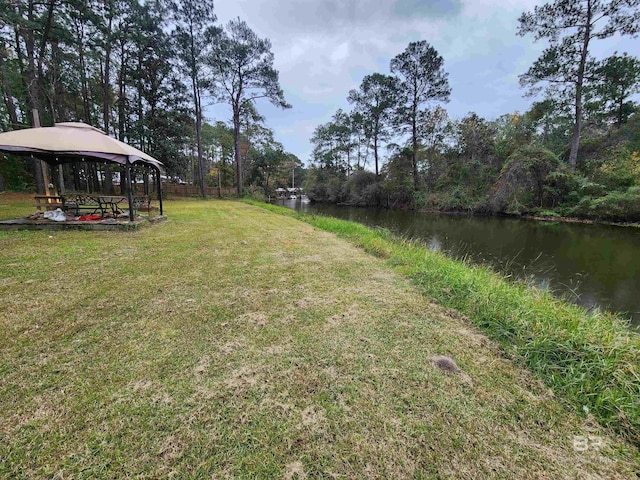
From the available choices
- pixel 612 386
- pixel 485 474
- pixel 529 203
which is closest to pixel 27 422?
pixel 485 474

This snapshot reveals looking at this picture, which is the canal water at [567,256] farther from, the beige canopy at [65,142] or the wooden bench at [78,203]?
the wooden bench at [78,203]

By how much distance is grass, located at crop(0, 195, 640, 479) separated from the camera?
1238 mm

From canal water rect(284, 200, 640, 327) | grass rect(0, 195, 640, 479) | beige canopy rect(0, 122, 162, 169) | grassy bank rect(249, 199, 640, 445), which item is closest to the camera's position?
grass rect(0, 195, 640, 479)

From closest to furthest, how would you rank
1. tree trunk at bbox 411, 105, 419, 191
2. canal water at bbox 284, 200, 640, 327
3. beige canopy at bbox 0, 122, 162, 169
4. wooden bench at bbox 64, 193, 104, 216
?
1. canal water at bbox 284, 200, 640, 327
2. beige canopy at bbox 0, 122, 162, 169
3. wooden bench at bbox 64, 193, 104, 216
4. tree trunk at bbox 411, 105, 419, 191

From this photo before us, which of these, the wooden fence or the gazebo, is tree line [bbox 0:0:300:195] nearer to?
the wooden fence

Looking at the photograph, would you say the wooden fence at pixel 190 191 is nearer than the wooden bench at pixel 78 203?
No

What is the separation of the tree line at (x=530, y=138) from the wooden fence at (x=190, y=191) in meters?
13.1

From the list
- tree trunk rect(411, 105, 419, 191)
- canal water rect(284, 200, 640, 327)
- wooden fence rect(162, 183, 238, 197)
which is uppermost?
tree trunk rect(411, 105, 419, 191)

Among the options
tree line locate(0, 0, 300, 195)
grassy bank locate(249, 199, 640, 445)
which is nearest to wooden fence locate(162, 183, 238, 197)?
tree line locate(0, 0, 300, 195)

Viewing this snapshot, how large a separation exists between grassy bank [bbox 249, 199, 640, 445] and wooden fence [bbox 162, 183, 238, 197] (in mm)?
22238

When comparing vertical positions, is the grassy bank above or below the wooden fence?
below

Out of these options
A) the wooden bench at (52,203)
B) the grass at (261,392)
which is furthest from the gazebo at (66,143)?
the grass at (261,392)

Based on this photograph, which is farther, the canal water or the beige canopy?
the beige canopy

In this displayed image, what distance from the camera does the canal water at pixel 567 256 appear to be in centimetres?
455
